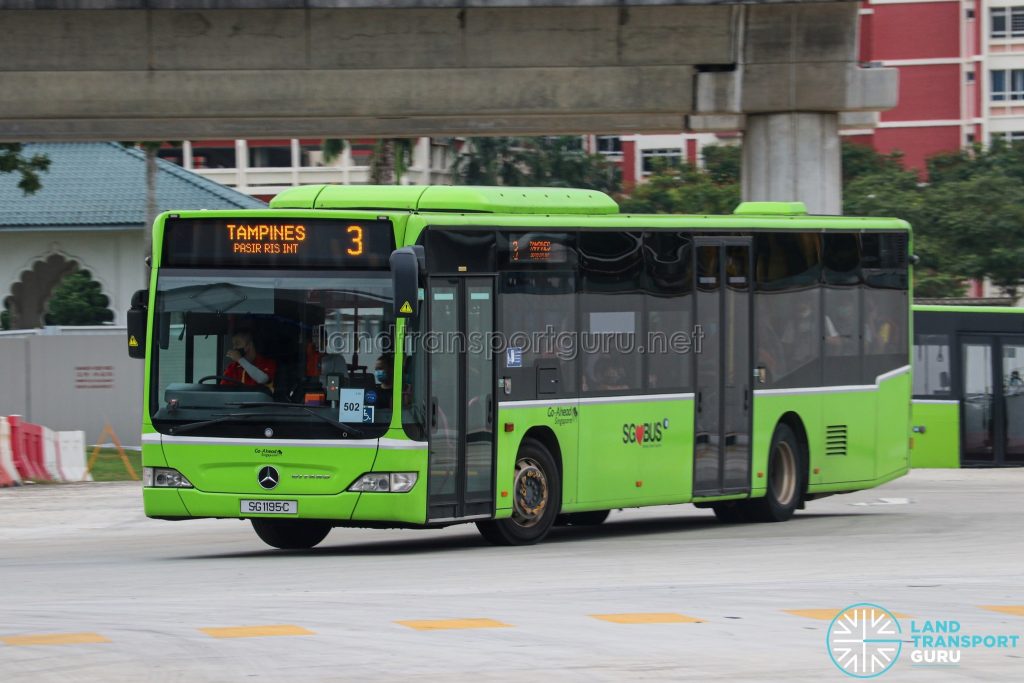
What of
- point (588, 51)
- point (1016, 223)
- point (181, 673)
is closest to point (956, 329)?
point (588, 51)

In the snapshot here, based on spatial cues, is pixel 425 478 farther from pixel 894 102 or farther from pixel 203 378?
pixel 894 102

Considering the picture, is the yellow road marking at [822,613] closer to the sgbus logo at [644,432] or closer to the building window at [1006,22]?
the sgbus logo at [644,432]

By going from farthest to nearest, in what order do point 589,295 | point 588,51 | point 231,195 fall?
point 231,195 → point 588,51 → point 589,295

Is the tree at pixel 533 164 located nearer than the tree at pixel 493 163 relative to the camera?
Yes

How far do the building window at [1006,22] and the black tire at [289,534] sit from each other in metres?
80.2

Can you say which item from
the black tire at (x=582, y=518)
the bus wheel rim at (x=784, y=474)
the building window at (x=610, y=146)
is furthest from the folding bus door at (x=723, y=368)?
the building window at (x=610, y=146)

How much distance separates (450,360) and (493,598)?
317cm

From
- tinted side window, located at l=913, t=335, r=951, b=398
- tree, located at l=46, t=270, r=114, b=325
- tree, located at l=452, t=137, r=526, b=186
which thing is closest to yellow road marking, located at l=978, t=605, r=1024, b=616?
tinted side window, located at l=913, t=335, r=951, b=398

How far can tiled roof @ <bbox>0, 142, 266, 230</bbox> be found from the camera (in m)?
53.4

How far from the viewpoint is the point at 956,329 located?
29688 millimetres

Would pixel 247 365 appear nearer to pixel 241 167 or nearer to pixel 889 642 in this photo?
pixel 889 642

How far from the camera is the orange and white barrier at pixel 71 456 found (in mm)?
26234

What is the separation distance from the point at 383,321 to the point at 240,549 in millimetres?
3048

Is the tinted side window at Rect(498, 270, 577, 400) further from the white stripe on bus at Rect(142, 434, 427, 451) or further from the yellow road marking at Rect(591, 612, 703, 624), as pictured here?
the yellow road marking at Rect(591, 612, 703, 624)
